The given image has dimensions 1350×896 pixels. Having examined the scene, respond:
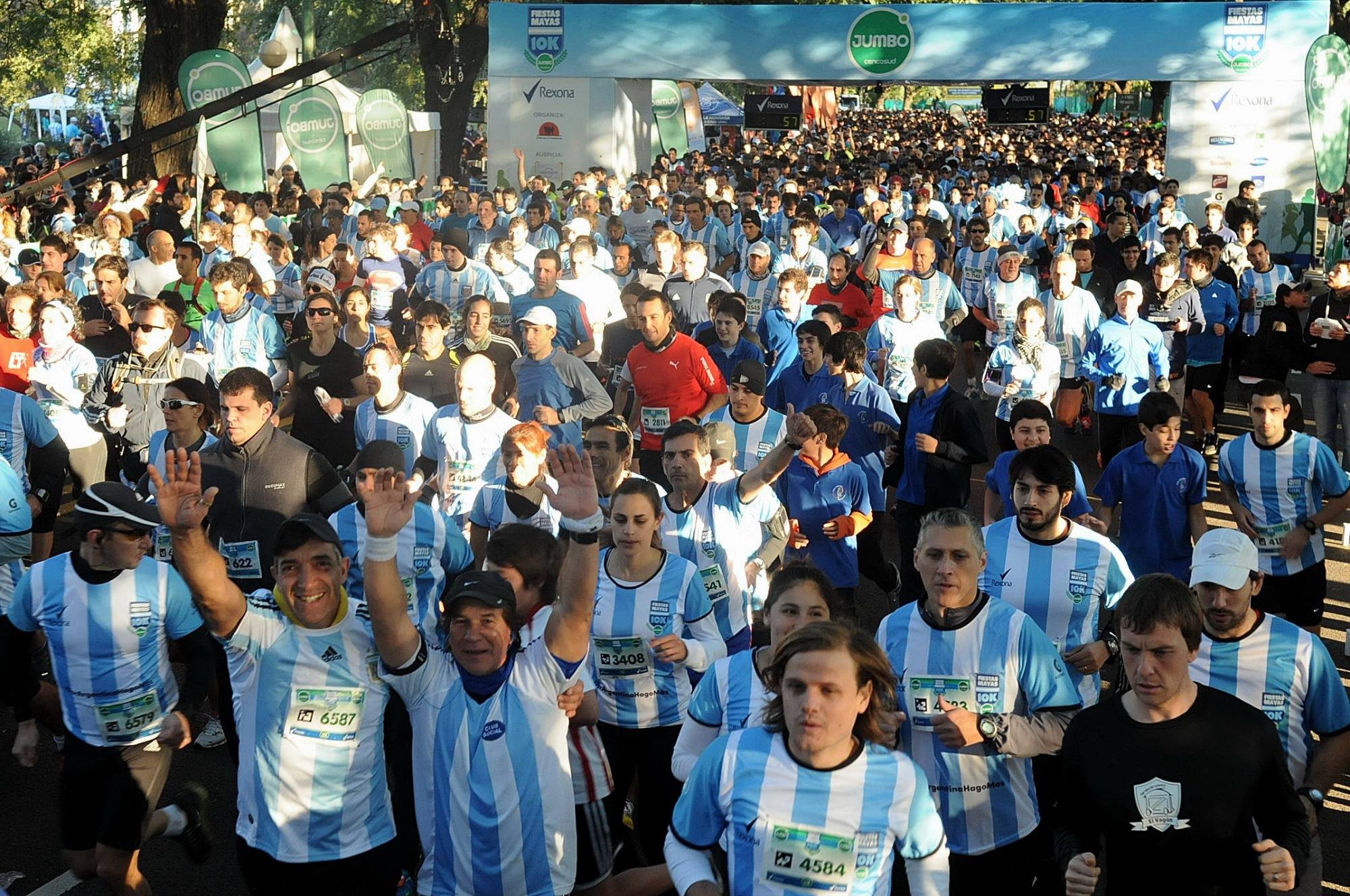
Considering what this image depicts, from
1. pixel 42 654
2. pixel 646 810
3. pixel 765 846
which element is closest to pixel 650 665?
pixel 646 810

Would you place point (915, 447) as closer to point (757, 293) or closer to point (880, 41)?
point (757, 293)

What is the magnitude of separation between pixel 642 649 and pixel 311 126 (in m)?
16.0

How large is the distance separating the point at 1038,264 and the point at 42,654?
11.9 m

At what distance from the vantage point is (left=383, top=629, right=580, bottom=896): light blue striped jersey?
4.15 meters

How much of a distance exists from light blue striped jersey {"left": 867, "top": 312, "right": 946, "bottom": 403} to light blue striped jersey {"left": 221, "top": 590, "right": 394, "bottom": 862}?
21.5ft

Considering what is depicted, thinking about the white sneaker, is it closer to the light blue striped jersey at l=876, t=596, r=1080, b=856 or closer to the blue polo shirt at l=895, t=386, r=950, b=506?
the blue polo shirt at l=895, t=386, r=950, b=506

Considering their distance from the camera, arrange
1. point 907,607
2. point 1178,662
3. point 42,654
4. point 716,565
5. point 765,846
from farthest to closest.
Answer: point 42,654 → point 716,565 → point 907,607 → point 1178,662 → point 765,846

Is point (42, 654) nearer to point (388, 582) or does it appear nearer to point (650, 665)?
point (650, 665)

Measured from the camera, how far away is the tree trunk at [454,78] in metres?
31.4

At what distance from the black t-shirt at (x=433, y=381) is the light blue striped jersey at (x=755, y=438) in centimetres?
181

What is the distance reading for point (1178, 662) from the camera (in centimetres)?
391

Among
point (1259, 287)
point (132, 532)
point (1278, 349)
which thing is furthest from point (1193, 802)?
point (1259, 287)

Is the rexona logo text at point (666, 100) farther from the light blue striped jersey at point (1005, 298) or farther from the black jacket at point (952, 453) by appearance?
the black jacket at point (952, 453)

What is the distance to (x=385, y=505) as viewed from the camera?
393cm
